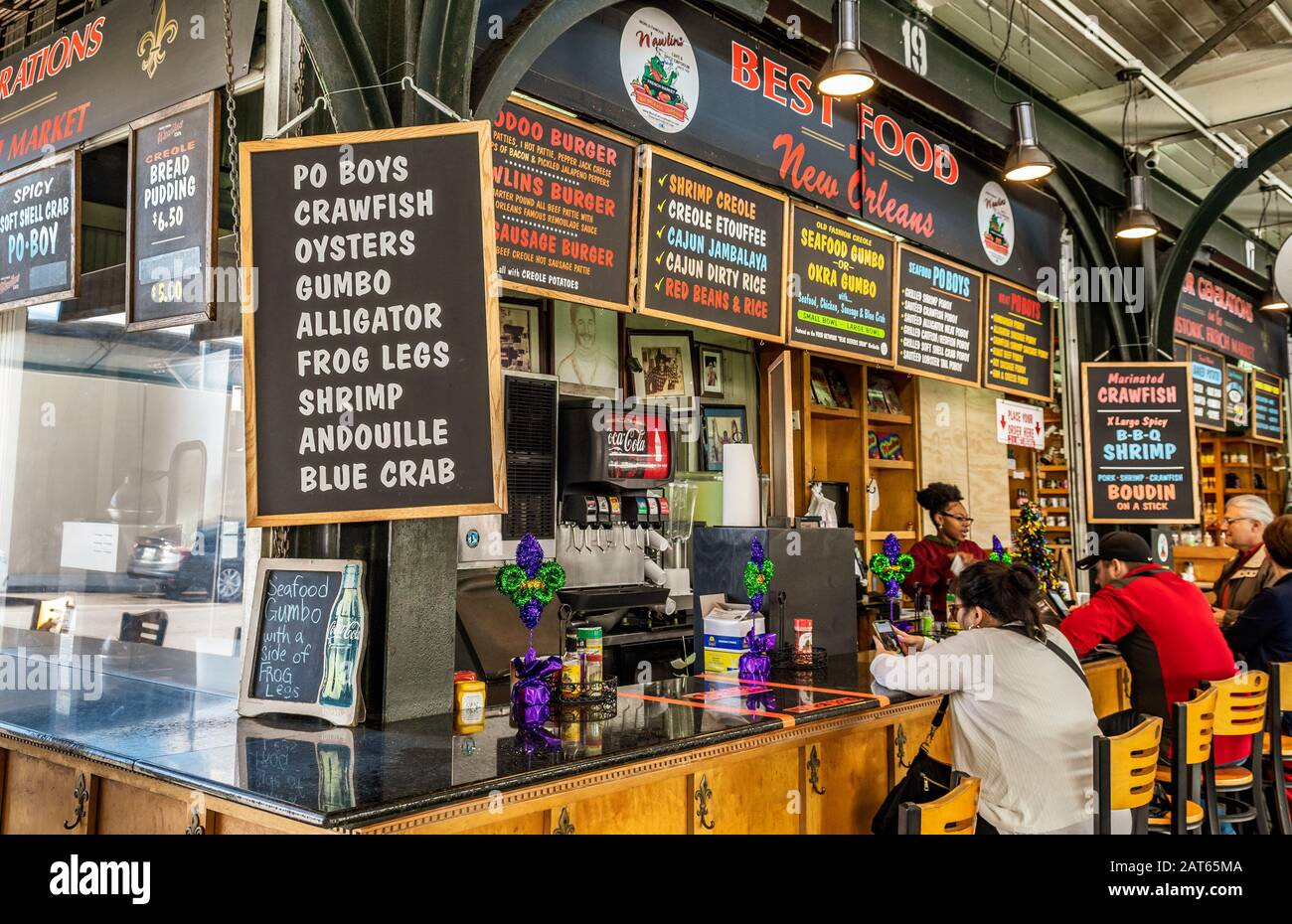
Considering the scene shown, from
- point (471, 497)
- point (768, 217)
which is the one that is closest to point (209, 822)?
point (471, 497)

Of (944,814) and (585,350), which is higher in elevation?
(585,350)

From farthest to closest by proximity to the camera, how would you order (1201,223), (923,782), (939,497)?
(1201,223) → (939,497) → (923,782)

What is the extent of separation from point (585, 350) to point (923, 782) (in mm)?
3644

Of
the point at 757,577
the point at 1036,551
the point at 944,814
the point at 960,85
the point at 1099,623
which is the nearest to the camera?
the point at 944,814

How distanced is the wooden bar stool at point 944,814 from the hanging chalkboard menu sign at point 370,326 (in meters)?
1.07

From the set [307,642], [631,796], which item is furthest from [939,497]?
[307,642]

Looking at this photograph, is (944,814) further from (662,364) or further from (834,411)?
(834,411)

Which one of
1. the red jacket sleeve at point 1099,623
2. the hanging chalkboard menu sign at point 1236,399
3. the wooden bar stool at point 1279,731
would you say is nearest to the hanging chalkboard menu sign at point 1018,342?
the red jacket sleeve at point 1099,623

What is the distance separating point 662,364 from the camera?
6.14 meters

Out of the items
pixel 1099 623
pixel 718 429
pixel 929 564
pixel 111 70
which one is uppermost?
pixel 111 70

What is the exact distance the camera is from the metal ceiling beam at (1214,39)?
5250 millimetres

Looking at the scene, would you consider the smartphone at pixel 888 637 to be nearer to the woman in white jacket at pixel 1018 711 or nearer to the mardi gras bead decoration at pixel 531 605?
the woman in white jacket at pixel 1018 711

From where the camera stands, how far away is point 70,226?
3.71 metres
